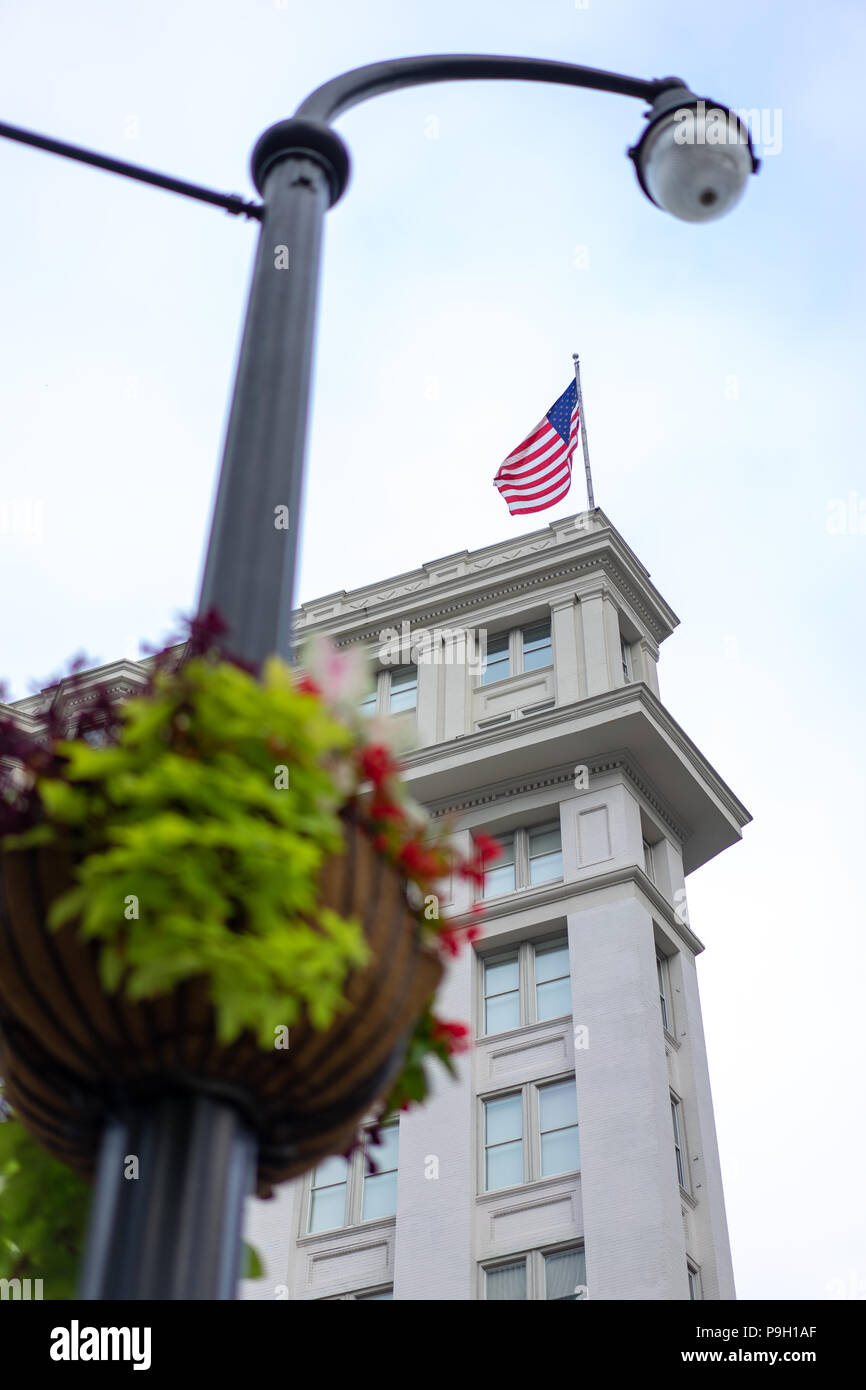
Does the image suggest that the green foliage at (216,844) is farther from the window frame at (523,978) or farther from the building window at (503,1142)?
the window frame at (523,978)

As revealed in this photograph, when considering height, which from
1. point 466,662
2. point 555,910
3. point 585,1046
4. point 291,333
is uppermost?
point 466,662

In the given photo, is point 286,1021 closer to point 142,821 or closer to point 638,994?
point 142,821

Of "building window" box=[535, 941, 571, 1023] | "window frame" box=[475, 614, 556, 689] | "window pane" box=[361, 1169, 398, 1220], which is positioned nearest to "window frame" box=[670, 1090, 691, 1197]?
Answer: "building window" box=[535, 941, 571, 1023]

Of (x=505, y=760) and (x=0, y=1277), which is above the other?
(x=505, y=760)

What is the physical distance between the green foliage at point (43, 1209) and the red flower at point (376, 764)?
1632mm

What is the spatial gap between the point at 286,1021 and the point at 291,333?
2497mm

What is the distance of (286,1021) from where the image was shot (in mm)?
3227

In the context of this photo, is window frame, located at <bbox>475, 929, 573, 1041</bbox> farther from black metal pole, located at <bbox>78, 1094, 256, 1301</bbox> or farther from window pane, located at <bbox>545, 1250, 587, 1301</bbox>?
black metal pole, located at <bbox>78, 1094, 256, 1301</bbox>

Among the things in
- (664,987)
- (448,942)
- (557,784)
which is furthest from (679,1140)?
(448,942)

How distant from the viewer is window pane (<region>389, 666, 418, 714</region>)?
1315 inches

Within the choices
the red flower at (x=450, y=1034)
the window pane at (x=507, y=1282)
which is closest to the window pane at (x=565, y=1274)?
the window pane at (x=507, y=1282)

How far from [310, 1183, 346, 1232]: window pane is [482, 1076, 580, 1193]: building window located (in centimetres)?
259

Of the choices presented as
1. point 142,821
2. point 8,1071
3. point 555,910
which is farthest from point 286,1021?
point 555,910
